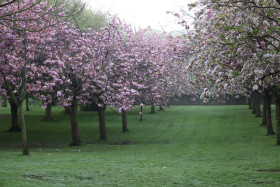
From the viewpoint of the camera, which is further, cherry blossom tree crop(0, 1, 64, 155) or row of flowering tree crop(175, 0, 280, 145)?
cherry blossom tree crop(0, 1, 64, 155)

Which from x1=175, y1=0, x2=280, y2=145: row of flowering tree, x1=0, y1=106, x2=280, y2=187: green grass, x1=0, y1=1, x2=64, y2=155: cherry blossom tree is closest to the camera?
x1=175, y1=0, x2=280, y2=145: row of flowering tree

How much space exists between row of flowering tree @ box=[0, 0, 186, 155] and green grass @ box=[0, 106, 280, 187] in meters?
3.18

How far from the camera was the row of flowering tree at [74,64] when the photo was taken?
21141mm

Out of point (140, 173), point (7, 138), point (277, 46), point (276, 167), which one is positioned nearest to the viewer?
point (277, 46)

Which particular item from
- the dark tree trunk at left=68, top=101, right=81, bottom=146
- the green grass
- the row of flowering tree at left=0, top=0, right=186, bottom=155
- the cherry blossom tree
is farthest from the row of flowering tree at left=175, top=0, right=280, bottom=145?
the dark tree trunk at left=68, top=101, right=81, bottom=146

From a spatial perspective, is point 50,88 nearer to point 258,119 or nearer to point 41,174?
point 41,174

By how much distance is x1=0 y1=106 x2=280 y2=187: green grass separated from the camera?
1200cm

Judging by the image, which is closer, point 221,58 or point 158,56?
point 221,58

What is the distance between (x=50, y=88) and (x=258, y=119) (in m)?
28.0

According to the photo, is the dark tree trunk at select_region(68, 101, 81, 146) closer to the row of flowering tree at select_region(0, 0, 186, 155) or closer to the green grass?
the row of flowering tree at select_region(0, 0, 186, 155)

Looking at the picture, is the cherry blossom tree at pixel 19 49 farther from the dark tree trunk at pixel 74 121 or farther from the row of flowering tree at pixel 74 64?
A: the dark tree trunk at pixel 74 121

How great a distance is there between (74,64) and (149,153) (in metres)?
7.86

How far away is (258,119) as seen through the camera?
140ft

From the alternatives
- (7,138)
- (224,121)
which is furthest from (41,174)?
(224,121)
